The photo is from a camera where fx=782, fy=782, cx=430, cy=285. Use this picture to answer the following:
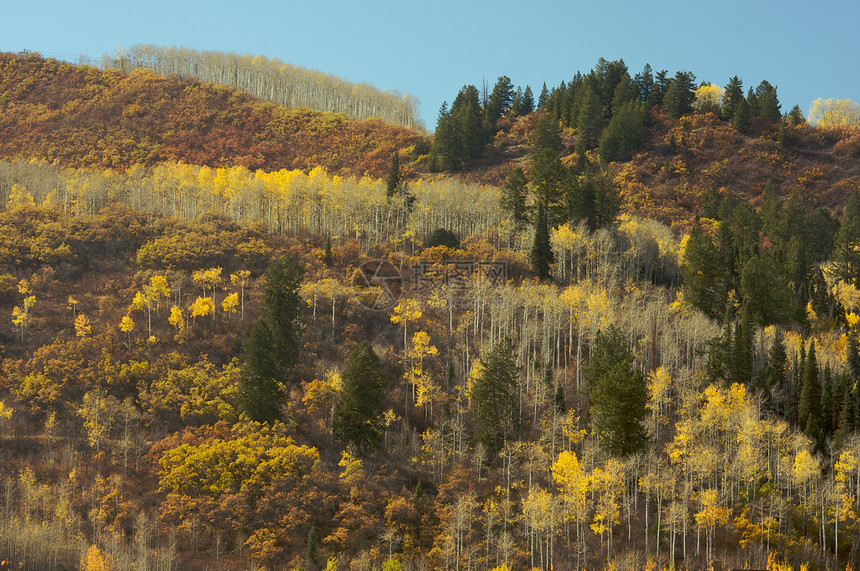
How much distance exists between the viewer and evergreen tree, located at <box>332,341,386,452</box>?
58.3m

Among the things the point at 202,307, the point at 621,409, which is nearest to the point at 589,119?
the point at 202,307

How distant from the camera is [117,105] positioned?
495 feet

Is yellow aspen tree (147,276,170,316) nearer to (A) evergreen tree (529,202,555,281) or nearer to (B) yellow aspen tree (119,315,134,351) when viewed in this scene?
(B) yellow aspen tree (119,315,134,351)

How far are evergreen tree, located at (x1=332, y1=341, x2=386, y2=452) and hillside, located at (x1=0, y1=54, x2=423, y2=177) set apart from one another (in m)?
73.8

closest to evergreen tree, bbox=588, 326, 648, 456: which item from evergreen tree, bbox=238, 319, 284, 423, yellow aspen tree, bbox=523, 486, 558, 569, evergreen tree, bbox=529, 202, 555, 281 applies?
yellow aspen tree, bbox=523, 486, 558, 569

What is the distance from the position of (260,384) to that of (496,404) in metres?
18.0

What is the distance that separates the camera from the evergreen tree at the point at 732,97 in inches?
5226

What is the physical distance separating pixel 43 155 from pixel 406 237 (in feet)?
246

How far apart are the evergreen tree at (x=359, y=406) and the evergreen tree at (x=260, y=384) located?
15.9 ft

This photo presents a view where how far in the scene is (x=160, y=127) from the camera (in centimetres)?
14612

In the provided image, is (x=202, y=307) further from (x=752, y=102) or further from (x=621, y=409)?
(x=752, y=102)

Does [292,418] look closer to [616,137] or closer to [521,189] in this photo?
[521,189]

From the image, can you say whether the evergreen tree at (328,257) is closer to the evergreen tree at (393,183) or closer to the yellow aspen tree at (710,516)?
the evergreen tree at (393,183)

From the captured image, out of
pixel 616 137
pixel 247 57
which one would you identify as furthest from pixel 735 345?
pixel 247 57
